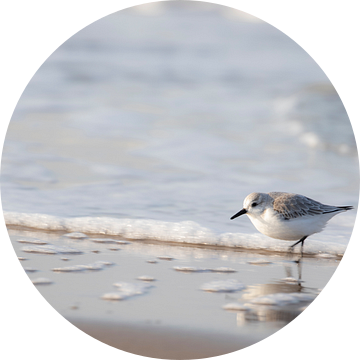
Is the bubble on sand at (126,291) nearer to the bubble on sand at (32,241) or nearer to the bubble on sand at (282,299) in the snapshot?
the bubble on sand at (282,299)

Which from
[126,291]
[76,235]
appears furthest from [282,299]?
[76,235]

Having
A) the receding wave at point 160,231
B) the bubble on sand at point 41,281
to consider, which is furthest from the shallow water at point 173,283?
the receding wave at point 160,231

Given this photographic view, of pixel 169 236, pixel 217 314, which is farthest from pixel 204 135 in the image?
pixel 217 314

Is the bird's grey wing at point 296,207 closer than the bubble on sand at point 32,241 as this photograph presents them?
No

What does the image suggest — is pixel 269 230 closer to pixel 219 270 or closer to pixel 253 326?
pixel 219 270

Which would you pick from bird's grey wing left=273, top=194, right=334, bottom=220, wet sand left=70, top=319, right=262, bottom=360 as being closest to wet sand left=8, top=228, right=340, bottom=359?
wet sand left=70, top=319, right=262, bottom=360
